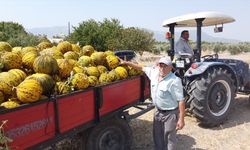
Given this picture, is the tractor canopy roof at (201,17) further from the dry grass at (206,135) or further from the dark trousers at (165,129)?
the dark trousers at (165,129)

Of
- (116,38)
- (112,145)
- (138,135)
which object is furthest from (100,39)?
(112,145)

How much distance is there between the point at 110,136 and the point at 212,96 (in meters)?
3.26

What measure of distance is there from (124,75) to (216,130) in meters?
3.08

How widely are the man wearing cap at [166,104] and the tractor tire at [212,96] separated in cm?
212

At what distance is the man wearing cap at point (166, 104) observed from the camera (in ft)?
16.0

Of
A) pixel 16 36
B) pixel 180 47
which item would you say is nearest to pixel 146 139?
pixel 180 47

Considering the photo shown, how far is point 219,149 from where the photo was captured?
20.6ft

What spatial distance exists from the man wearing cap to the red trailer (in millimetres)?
520

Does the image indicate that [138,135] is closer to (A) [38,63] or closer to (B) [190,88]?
(B) [190,88]

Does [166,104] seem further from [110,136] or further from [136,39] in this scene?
[136,39]

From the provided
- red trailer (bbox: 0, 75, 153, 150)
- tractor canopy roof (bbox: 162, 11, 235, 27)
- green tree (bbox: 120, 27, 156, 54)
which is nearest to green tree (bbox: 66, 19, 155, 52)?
green tree (bbox: 120, 27, 156, 54)

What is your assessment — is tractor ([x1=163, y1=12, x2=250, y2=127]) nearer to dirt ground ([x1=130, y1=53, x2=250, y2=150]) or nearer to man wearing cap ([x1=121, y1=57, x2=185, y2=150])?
dirt ground ([x1=130, y1=53, x2=250, y2=150])

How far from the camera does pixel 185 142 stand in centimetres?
666

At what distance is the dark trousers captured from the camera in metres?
5.05
